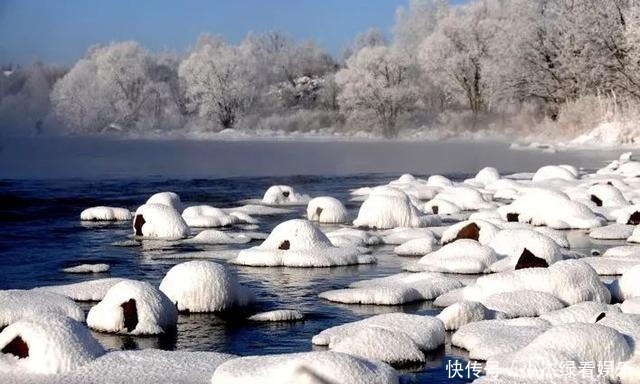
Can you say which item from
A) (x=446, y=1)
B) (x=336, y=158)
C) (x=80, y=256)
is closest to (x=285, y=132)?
(x=446, y=1)

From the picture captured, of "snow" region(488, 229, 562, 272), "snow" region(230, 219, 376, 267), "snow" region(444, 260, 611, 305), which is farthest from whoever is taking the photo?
"snow" region(230, 219, 376, 267)

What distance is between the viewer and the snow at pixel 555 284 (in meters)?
14.7

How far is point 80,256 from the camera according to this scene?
826 inches

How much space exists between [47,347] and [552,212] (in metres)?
17.4

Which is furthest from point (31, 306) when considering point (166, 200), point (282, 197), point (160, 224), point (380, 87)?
point (380, 87)

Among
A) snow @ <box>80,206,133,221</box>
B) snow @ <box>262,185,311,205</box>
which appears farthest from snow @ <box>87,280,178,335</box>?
snow @ <box>262,185,311,205</box>

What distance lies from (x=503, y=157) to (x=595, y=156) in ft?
20.3

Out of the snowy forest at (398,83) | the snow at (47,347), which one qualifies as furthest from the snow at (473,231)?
the snowy forest at (398,83)

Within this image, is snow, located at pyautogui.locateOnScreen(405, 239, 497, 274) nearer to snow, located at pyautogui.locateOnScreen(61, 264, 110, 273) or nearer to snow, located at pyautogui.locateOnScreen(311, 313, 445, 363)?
snow, located at pyautogui.locateOnScreen(311, 313, 445, 363)

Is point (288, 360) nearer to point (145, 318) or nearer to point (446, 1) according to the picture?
point (145, 318)

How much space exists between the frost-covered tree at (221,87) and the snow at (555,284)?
9244 centimetres

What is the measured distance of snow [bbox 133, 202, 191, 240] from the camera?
78.2 feet

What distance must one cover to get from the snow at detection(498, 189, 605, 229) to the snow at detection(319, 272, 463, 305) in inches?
364

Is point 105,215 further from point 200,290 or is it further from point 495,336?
point 495,336
